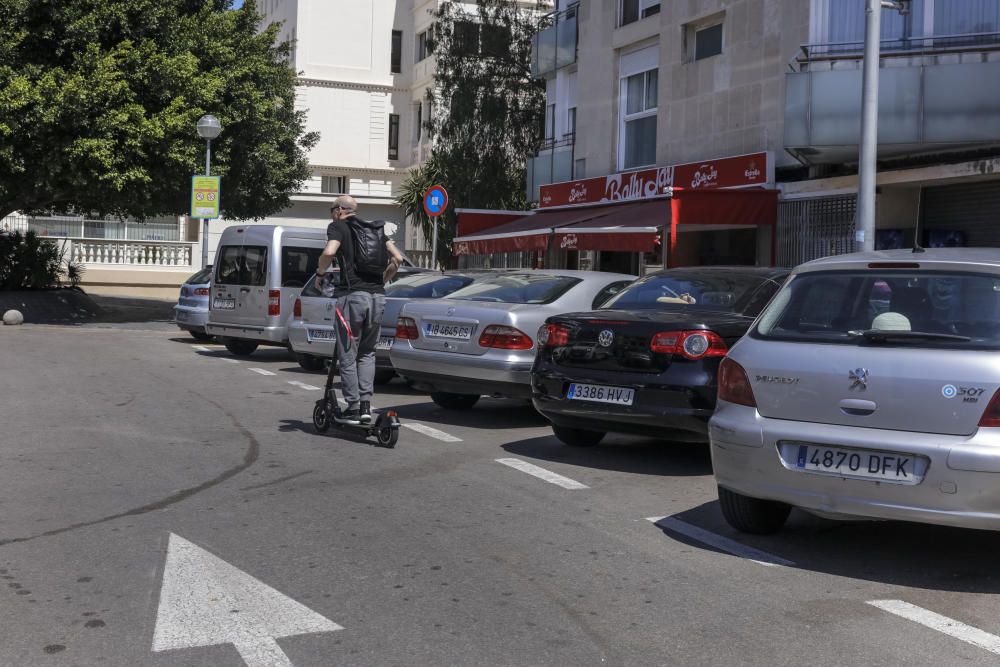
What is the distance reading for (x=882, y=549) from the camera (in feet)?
20.5

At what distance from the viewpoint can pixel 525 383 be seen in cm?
1029

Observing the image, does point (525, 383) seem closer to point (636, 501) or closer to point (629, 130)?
point (636, 501)

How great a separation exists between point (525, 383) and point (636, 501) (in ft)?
9.89

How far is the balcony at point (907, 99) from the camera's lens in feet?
54.5

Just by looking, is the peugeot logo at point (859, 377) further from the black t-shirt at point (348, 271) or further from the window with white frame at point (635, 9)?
the window with white frame at point (635, 9)

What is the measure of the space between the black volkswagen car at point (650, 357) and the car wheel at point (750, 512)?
1.60m

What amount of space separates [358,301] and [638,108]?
→ 58.8 ft

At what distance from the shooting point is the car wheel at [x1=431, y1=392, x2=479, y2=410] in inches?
474

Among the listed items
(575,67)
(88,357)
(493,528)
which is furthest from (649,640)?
(575,67)

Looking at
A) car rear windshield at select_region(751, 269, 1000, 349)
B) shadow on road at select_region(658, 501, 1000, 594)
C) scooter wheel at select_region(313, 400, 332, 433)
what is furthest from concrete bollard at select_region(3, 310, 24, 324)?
car rear windshield at select_region(751, 269, 1000, 349)

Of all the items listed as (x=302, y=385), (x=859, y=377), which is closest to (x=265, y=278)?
(x=302, y=385)

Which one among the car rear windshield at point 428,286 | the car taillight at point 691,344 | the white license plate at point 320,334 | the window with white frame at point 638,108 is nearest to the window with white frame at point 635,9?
the window with white frame at point 638,108

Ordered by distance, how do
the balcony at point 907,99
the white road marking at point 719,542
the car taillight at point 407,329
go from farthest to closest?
the balcony at point 907,99 → the car taillight at point 407,329 → the white road marking at point 719,542

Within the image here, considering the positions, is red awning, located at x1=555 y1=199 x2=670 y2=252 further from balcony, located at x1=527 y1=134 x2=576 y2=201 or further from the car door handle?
the car door handle
